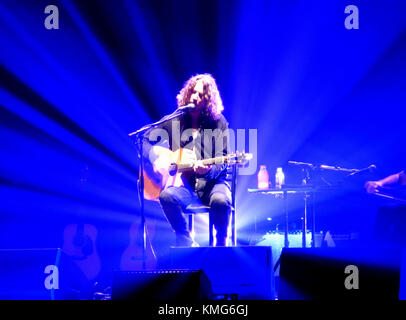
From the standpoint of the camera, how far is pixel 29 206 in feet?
15.2

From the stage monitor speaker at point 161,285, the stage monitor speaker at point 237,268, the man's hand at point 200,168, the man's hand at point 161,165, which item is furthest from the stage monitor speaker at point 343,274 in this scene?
the man's hand at point 161,165

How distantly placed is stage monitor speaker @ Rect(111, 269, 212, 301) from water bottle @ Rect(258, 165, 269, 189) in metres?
3.25

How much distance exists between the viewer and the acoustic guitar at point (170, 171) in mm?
3562

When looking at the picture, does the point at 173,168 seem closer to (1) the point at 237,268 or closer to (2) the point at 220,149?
(2) the point at 220,149

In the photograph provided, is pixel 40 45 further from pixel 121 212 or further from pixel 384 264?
pixel 384 264

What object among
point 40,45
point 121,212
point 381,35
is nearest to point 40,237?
point 121,212

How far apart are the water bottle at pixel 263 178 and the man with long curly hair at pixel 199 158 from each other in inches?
63.6

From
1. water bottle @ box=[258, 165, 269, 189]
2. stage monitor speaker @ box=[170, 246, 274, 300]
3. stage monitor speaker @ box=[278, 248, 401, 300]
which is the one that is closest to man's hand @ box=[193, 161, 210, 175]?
stage monitor speaker @ box=[170, 246, 274, 300]

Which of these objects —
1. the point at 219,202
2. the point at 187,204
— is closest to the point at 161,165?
the point at 187,204

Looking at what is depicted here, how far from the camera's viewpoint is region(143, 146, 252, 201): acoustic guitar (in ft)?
11.7

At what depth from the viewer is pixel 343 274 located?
1963 millimetres

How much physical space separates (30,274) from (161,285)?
1094 millimetres

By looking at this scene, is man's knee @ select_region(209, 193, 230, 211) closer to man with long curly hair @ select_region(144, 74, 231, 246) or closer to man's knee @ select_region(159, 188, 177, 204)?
man with long curly hair @ select_region(144, 74, 231, 246)

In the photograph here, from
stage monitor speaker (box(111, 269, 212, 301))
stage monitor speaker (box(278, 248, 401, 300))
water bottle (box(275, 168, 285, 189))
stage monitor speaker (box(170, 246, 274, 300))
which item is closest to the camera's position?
stage monitor speaker (box(111, 269, 212, 301))
